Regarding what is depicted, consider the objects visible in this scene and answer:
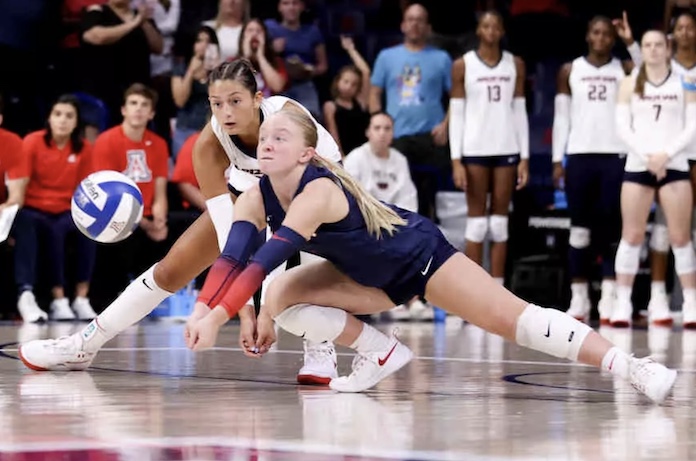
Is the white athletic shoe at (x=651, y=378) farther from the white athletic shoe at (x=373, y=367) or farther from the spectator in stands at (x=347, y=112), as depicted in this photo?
the spectator in stands at (x=347, y=112)

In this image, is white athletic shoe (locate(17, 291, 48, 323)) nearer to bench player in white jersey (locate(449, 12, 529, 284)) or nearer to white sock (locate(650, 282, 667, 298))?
bench player in white jersey (locate(449, 12, 529, 284))

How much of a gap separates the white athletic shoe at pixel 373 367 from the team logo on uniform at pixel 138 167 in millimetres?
5344

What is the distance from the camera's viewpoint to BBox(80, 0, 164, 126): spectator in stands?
35.5 feet

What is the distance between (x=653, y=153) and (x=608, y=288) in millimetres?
1192

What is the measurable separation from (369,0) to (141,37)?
2.76 meters

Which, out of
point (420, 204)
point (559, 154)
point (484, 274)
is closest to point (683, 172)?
point (559, 154)

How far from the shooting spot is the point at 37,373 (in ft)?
18.6

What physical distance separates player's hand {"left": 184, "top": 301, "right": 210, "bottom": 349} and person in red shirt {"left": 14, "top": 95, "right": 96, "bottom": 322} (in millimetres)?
5519

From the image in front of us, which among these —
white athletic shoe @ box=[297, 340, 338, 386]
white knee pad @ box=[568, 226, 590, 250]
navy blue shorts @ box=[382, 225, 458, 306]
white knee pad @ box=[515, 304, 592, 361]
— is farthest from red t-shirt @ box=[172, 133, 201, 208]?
white knee pad @ box=[515, 304, 592, 361]

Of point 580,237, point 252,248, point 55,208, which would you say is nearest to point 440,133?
point 580,237

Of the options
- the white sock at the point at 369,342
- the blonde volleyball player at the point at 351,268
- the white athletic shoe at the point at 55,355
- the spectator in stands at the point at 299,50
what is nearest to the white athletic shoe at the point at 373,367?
the white sock at the point at 369,342

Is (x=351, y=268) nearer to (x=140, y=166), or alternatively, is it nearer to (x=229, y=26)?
(x=140, y=166)

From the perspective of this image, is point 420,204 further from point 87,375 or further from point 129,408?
point 129,408

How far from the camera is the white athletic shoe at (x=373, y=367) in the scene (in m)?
5.03
